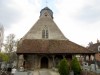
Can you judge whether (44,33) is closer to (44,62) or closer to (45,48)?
(45,48)

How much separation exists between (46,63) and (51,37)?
16.6ft

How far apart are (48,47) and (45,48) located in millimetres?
581

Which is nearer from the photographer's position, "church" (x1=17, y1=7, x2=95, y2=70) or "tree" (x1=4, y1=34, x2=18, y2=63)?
"church" (x1=17, y1=7, x2=95, y2=70)

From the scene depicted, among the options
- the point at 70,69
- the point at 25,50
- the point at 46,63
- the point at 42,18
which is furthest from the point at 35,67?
the point at 42,18

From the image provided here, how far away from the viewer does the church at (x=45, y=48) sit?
81.1 ft

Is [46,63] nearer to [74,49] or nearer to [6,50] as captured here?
[74,49]

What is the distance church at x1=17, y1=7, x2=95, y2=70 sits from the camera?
24719 mm

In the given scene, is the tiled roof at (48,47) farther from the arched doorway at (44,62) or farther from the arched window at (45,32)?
the arched doorway at (44,62)

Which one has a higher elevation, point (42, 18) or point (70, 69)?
point (42, 18)

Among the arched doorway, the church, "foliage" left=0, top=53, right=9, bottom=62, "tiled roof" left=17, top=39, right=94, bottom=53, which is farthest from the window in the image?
"foliage" left=0, top=53, right=9, bottom=62

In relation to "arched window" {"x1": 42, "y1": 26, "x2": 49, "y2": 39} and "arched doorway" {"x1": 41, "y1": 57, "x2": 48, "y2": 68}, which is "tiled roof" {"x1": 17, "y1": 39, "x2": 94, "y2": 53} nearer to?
"arched window" {"x1": 42, "y1": 26, "x2": 49, "y2": 39}

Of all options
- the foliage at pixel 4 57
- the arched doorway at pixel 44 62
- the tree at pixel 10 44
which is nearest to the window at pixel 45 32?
the arched doorway at pixel 44 62

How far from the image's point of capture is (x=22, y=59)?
26.1 metres

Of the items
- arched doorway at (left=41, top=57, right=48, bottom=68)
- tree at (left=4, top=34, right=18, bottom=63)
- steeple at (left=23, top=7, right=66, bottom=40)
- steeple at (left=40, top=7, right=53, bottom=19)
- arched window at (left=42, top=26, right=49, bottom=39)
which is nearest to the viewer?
arched doorway at (left=41, top=57, right=48, bottom=68)
